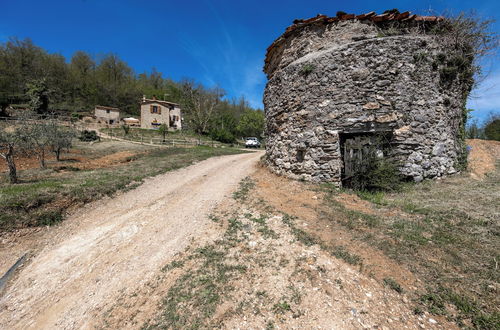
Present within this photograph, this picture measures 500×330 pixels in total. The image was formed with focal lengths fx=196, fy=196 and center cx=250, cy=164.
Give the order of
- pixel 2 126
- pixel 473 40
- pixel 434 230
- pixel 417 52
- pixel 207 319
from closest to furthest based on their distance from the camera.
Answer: pixel 207 319
pixel 434 230
pixel 417 52
pixel 473 40
pixel 2 126

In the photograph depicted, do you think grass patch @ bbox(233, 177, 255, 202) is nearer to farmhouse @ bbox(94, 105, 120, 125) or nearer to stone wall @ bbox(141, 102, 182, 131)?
stone wall @ bbox(141, 102, 182, 131)

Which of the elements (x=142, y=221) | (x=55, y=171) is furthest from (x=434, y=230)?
(x=55, y=171)

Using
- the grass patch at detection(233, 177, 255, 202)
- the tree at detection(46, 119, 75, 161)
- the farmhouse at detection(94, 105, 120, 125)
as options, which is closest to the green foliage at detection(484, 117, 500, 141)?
the grass patch at detection(233, 177, 255, 202)

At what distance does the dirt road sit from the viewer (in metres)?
3.17

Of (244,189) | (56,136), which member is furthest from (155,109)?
(244,189)

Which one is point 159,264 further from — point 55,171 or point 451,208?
point 55,171

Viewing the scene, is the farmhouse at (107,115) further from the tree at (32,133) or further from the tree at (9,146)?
the tree at (9,146)

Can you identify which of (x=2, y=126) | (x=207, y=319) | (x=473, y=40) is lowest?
(x=207, y=319)

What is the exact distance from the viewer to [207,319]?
2600mm

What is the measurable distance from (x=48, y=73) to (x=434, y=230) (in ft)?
208

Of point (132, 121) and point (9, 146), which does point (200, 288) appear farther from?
point (132, 121)

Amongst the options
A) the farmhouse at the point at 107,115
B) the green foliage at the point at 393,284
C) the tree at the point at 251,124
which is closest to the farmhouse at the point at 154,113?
the farmhouse at the point at 107,115

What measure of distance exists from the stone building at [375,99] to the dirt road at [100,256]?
4302 millimetres

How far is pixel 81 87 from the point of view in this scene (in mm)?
46469
